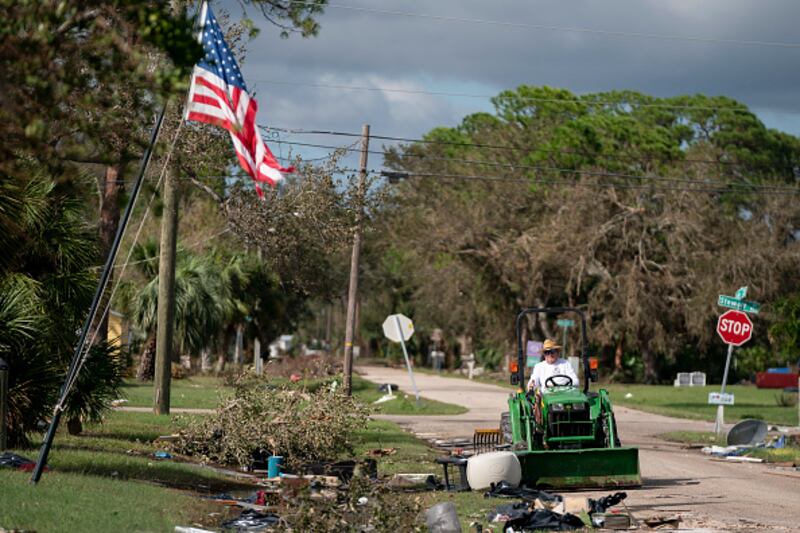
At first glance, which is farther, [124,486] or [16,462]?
[16,462]

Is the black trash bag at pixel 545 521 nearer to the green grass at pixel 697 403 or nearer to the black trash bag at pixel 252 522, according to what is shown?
the black trash bag at pixel 252 522

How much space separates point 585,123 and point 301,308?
19431 mm

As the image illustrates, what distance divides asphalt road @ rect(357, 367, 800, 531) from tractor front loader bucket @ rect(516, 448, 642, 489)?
21 centimetres

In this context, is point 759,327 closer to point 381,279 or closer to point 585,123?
point 585,123

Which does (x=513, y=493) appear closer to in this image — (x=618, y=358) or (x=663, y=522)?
(x=663, y=522)

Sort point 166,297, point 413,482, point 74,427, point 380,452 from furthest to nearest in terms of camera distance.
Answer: point 166,297, point 380,452, point 74,427, point 413,482

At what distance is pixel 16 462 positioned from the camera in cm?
1367

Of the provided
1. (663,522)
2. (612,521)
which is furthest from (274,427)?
(663,522)

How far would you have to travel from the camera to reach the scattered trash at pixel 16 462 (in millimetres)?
13531

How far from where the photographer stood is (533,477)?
50.2ft

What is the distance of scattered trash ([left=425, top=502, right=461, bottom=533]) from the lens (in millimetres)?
10938

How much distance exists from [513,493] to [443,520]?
3.49m

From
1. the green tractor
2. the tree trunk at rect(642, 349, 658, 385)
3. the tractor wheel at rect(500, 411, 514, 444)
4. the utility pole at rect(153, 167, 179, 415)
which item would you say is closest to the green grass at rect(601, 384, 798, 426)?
the tree trunk at rect(642, 349, 658, 385)

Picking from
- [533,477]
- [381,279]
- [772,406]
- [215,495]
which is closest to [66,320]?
[215,495]
